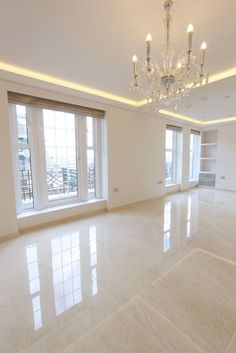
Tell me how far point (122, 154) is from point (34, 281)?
10.2 ft

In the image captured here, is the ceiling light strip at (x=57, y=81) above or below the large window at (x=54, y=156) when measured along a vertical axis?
above

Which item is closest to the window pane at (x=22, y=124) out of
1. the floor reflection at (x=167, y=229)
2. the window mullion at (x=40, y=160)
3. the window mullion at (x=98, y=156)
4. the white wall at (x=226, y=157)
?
the window mullion at (x=40, y=160)

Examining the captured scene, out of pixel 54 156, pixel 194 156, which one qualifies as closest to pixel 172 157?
pixel 194 156

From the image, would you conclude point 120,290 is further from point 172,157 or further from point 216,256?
point 172,157

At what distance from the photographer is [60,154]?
11.9ft

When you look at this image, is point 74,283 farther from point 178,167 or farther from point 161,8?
point 178,167

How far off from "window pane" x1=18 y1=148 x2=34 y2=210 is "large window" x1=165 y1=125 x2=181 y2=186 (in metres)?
4.30

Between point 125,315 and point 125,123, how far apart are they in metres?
3.76

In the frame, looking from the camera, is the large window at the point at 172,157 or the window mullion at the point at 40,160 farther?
the large window at the point at 172,157

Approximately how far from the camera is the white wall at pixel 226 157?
6.20 meters

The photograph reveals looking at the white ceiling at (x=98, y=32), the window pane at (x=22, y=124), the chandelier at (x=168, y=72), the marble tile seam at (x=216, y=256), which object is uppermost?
the white ceiling at (x=98, y=32)

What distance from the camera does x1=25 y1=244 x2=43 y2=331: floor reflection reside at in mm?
1429

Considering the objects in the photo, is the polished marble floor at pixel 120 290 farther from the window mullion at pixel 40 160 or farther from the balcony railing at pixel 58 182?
the balcony railing at pixel 58 182

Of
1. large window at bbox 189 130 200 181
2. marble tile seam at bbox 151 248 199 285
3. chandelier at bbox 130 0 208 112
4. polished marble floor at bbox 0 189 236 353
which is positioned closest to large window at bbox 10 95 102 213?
polished marble floor at bbox 0 189 236 353
